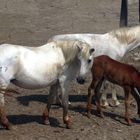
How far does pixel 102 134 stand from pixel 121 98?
6.96 feet

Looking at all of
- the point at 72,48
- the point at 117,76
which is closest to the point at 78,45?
the point at 72,48

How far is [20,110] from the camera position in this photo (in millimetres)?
9344

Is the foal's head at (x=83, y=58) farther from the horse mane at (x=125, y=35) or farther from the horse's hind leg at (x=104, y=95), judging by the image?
the horse mane at (x=125, y=35)

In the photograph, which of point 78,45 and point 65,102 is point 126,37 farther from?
point 65,102

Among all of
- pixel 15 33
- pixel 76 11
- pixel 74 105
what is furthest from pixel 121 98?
pixel 76 11

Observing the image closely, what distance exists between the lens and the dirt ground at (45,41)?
8.30 meters

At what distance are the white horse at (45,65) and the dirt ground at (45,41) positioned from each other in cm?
33

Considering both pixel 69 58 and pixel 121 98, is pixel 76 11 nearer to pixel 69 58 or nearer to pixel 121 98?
pixel 121 98

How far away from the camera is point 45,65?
818cm

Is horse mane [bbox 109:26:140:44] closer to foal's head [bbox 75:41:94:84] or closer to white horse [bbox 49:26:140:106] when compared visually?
white horse [bbox 49:26:140:106]

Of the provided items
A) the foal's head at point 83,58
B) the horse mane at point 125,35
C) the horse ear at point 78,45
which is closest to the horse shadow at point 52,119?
the foal's head at point 83,58

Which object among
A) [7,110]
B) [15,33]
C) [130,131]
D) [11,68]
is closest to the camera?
[11,68]

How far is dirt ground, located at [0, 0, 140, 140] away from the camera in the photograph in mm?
8305

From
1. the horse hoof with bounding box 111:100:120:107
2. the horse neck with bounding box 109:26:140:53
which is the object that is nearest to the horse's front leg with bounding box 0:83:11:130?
the horse hoof with bounding box 111:100:120:107
